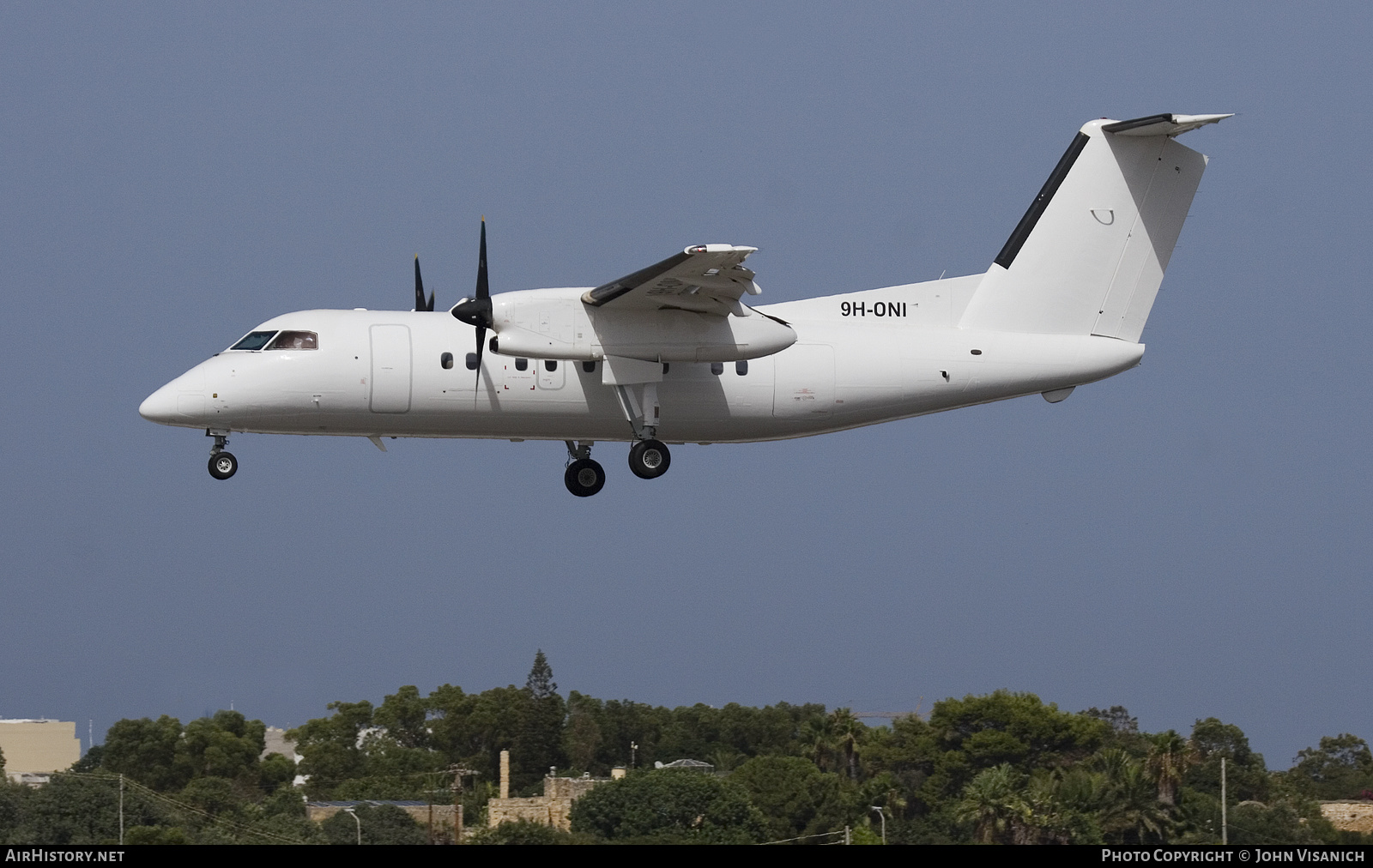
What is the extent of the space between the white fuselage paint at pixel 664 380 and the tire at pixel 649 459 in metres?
0.22

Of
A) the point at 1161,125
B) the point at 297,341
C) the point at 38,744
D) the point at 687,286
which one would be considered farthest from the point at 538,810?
the point at 38,744

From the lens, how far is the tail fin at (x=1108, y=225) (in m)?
20.1

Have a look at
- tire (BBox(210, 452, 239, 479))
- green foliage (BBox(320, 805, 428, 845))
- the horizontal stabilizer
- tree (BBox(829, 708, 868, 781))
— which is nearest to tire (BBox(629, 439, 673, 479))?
tire (BBox(210, 452, 239, 479))

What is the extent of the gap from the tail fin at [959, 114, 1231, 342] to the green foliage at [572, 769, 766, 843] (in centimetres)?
1275

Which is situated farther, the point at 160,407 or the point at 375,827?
the point at 375,827

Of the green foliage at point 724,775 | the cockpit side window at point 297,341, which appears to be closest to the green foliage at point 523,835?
the green foliage at point 724,775

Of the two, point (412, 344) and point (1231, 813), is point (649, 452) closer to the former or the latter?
point (412, 344)

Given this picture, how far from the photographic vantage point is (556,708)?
51.7 meters

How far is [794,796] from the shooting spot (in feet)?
114

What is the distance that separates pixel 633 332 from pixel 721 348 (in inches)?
39.9

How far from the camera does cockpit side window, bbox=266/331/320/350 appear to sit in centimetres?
1797

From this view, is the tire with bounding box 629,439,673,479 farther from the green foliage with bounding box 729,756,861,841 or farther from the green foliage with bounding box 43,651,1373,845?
the green foliage with bounding box 729,756,861,841

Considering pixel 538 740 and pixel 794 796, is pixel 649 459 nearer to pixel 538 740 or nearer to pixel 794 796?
pixel 794 796
